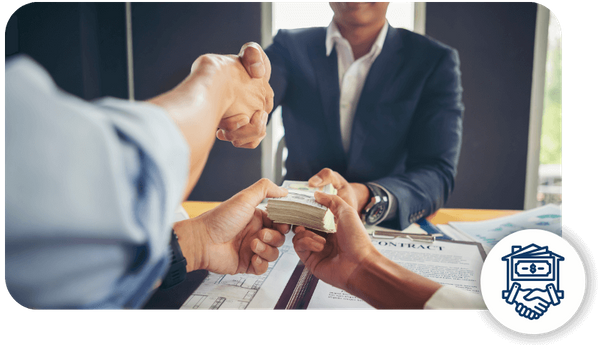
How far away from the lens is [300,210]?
64cm

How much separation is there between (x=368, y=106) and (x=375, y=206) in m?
0.21

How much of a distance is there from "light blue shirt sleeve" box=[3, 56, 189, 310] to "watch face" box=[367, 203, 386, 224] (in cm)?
41

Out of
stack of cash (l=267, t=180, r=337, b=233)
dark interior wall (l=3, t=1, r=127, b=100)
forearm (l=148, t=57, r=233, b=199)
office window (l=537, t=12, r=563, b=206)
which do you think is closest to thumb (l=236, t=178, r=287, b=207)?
stack of cash (l=267, t=180, r=337, b=233)

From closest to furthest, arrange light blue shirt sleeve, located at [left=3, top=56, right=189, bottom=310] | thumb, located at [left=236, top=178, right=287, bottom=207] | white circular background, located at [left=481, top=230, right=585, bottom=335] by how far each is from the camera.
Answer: light blue shirt sleeve, located at [left=3, top=56, right=189, bottom=310], white circular background, located at [left=481, top=230, right=585, bottom=335], thumb, located at [left=236, top=178, right=287, bottom=207]

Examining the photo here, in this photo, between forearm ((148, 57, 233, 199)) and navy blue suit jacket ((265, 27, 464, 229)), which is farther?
navy blue suit jacket ((265, 27, 464, 229))

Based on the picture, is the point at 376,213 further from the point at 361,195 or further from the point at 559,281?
the point at 559,281

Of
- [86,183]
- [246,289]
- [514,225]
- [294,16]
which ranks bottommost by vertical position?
[246,289]

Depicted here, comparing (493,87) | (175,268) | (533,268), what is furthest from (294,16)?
(533,268)

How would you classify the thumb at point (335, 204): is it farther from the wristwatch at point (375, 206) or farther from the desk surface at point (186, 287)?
the desk surface at point (186, 287)

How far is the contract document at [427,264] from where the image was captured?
60 cm

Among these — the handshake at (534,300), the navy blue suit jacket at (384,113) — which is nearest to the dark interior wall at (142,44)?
the navy blue suit jacket at (384,113)

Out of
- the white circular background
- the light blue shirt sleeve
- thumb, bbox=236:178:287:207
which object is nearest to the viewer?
the light blue shirt sleeve

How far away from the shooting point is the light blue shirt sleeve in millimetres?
383

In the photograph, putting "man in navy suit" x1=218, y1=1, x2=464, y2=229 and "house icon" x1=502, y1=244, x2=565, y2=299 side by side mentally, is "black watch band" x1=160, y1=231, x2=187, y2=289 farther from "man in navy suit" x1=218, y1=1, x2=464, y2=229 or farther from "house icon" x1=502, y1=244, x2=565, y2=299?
"house icon" x1=502, y1=244, x2=565, y2=299
